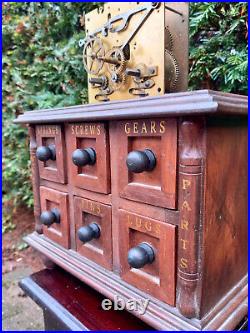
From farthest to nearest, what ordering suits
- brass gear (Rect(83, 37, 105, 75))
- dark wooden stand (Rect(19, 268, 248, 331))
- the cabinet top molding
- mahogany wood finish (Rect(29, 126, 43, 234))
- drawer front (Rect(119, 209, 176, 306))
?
mahogany wood finish (Rect(29, 126, 43, 234)) < brass gear (Rect(83, 37, 105, 75)) < dark wooden stand (Rect(19, 268, 248, 331)) < drawer front (Rect(119, 209, 176, 306)) < the cabinet top molding

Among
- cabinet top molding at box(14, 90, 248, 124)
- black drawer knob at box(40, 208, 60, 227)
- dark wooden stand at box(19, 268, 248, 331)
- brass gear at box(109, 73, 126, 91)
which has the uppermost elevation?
brass gear at box(109, 73, 126, 91)

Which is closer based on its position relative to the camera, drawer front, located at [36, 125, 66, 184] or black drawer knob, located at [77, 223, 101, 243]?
black drawer knob, located at [77, 223, 101, 243]

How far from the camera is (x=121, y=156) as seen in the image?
2.03ft

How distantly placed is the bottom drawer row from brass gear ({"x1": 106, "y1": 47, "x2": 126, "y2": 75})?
36 centimetres

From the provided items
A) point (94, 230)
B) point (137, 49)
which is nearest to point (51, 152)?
point (94, 230)

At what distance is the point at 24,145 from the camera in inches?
66.5

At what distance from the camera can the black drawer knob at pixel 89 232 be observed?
2.24ft

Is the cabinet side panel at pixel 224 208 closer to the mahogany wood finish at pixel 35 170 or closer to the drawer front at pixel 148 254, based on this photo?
the drawer front at pixel 148 254

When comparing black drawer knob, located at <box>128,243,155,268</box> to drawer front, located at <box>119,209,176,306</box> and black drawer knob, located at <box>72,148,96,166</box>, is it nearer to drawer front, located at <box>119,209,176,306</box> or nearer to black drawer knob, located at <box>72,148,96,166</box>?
drawer front, located at <box>119,209,176,306</box>

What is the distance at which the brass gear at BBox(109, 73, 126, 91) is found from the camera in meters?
0.74

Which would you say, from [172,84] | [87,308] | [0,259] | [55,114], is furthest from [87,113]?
[0,259]

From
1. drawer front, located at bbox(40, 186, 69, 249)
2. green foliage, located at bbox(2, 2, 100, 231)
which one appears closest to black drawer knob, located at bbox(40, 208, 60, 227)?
drawer front, located at bbox(40, 186, 69, 249)

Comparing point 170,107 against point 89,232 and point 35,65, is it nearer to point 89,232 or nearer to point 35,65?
point 89,232

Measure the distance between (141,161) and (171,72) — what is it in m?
0.34
